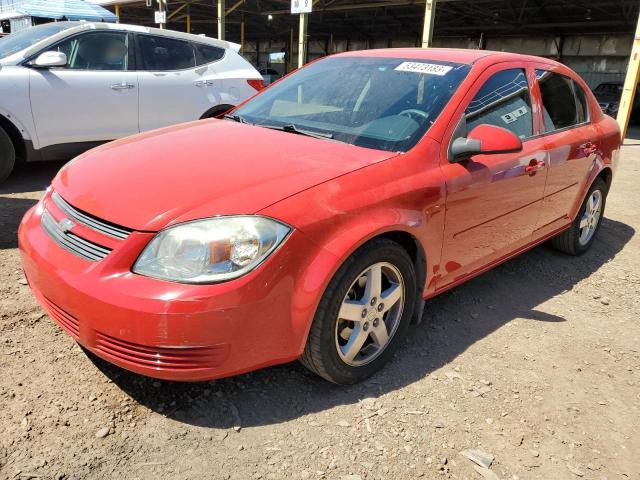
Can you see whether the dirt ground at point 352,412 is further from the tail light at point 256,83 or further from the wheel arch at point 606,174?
the tail light at point 256,83

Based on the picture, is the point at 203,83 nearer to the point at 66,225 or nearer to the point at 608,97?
the point at 66,225

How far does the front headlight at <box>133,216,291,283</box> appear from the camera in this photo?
6.64 ft

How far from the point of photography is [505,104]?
10.8 ft

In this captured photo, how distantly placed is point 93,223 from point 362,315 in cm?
124

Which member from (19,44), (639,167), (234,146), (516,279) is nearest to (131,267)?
(234,146)

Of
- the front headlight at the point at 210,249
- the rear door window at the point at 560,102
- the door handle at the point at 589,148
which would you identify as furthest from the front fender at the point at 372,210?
the door handle at the point at 589,148

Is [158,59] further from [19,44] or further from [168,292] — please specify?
[168,292]

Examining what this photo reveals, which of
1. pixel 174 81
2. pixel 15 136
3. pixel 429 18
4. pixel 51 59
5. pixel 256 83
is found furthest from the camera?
pixel 429 18

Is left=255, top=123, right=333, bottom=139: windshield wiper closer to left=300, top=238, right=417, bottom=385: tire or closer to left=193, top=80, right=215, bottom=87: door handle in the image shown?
left=300, top=238, right=417, bottom=385: tire

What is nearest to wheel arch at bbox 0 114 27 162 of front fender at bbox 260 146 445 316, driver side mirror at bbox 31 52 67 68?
driver side mirror at bbox 31 52 67 68

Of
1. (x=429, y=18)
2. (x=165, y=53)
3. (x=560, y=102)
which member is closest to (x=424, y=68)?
(x=560, y=102)

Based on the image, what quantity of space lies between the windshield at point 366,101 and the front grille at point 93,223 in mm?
1224

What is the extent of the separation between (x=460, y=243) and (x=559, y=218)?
149 cm

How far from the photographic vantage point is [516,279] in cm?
409
